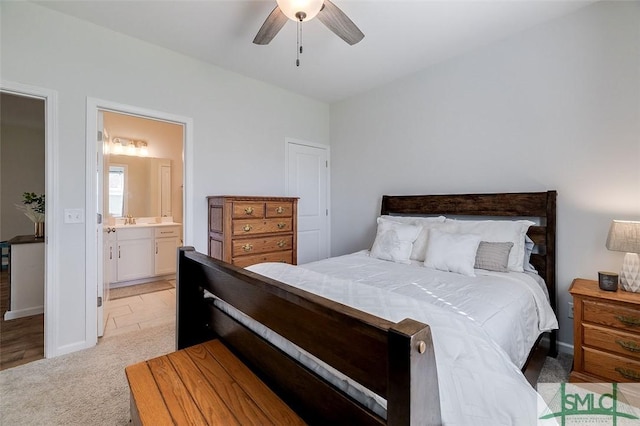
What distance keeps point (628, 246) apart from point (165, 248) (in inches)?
204

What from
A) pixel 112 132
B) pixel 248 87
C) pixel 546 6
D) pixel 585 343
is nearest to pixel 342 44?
pixel 248 87

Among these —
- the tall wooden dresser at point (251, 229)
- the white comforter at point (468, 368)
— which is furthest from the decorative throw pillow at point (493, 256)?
the tall wooden dresser at point (251, 229)

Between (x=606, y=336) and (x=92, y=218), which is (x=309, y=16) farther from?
(x=606, y=336)

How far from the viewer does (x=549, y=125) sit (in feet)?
7.91

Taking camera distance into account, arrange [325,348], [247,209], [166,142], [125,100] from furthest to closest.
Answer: [166,142] → [247,209] → [125,100] → [325,348]

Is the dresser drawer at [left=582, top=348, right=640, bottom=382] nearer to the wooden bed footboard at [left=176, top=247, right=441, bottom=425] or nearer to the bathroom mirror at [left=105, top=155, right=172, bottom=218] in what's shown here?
the wooden bed footboard at [left=176, top=247, right=441, bottom=425]

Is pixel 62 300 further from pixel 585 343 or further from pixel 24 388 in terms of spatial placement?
pixel 585 343

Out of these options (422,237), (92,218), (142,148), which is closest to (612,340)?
(422,237)

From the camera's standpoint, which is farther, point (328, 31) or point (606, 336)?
point (328, 31)

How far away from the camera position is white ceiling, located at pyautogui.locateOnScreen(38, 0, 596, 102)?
2217 millimetres

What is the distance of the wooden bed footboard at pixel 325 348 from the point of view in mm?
653

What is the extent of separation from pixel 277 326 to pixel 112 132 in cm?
495

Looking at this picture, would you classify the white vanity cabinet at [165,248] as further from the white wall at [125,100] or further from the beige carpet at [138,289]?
the white wall at [125,100]

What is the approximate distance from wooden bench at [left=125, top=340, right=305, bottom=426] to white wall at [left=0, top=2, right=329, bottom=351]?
67.3 inches
